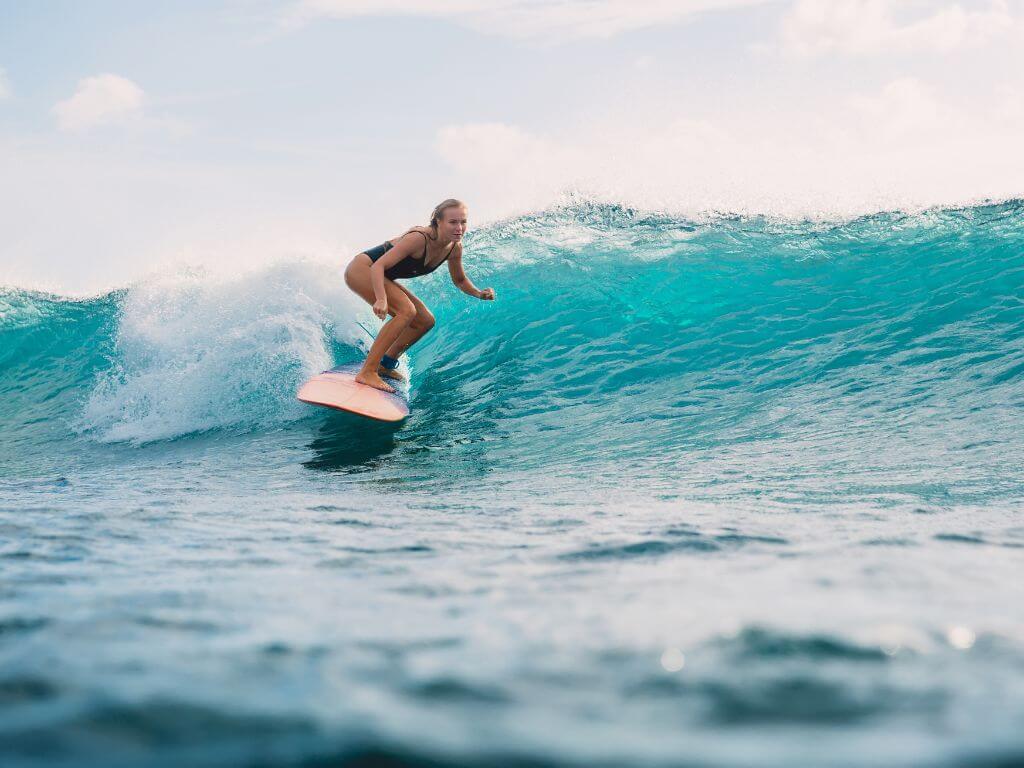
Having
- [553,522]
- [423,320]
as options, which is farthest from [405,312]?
[553,522]

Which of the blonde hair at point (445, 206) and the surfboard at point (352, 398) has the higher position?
the blonde hair at point (445, 206)

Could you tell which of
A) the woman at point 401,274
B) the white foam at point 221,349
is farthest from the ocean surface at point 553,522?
the woman at point 401,274

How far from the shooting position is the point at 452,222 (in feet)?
23.5

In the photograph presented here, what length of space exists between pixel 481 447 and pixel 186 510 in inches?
116

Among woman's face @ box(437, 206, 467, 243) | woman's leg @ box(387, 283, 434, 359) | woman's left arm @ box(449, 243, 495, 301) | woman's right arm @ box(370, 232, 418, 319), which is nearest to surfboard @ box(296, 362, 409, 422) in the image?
woman's leg @ box(387, 283, 434, 359)

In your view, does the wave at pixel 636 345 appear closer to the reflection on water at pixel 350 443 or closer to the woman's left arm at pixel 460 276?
the reflection on water at pixel 350 443

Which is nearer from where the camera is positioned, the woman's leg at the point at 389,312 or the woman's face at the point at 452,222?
the woman's face at the point at 452,222

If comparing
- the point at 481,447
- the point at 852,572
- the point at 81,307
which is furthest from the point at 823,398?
the point at 81,307

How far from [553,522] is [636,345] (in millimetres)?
6072

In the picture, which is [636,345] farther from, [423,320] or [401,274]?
[401,274]

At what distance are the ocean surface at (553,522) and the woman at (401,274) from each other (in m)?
0.71

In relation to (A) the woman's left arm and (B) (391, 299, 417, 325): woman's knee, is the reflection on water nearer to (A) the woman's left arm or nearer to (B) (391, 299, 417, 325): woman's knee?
(B) (391, 299, 417, 325): woman's knee

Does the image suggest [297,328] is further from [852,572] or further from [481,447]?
[852,572]

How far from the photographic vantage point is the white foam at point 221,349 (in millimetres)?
8805
